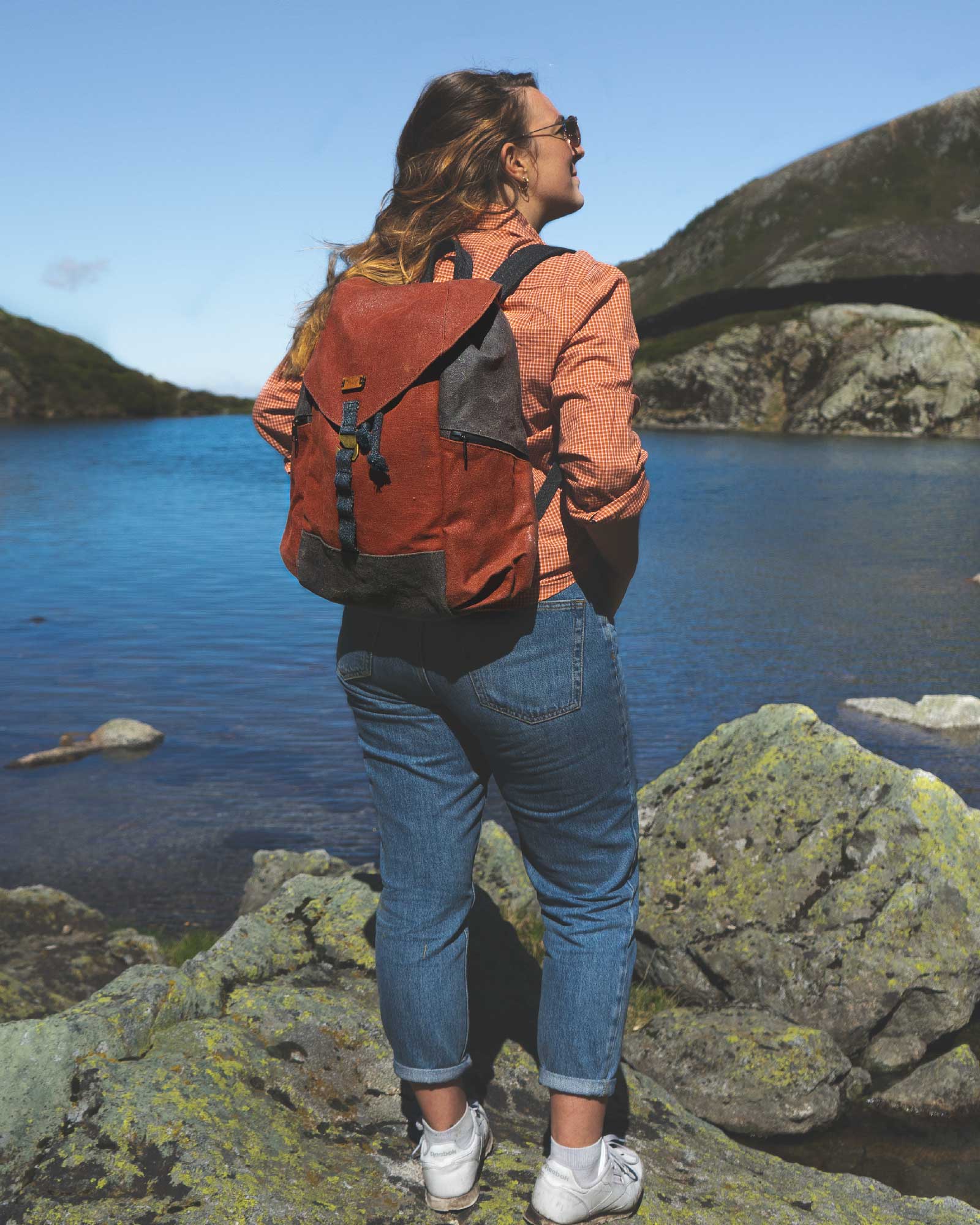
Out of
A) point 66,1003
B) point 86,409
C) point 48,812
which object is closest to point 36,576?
point 48,812

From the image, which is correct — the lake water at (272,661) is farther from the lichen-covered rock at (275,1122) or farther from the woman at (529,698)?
the woman at (529,698)

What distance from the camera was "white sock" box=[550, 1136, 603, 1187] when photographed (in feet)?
9.12

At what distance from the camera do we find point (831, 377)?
290 feet

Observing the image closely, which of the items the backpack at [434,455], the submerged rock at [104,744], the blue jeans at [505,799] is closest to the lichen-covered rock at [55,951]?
the blue jeans at [505,799]

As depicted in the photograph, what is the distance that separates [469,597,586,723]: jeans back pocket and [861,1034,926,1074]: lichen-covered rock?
3.66 m

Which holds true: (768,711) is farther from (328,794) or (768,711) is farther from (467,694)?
(328,794)

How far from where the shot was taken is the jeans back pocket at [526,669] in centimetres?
254

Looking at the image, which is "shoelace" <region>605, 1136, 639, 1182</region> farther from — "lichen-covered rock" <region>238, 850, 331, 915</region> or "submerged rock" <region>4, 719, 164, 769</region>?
"submerged rock" <region>4, 719, 164, 769</region>

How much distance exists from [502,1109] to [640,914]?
2.13 m

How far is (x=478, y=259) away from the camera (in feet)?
8.46

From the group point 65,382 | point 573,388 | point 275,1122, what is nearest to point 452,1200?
point 275,1122

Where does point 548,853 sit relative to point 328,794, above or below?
above

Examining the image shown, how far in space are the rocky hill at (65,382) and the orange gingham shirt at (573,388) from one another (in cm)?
14054

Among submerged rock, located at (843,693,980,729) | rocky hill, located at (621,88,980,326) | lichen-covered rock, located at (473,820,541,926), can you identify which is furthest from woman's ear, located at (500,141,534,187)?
rocky hill, located at (621,88,980,326)
